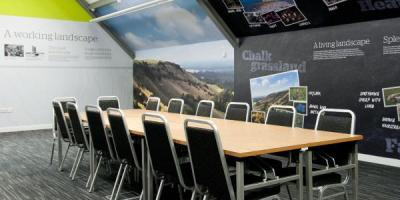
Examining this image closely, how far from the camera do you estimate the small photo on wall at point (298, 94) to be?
5898 millimetres

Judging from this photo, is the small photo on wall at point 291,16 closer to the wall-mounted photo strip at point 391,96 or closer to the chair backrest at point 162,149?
the wall-mounted photo strip at point 391,96

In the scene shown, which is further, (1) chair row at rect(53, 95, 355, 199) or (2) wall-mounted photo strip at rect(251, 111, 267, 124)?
(2) wall-mounted photo strip at rect(251, 111, 267, 124)

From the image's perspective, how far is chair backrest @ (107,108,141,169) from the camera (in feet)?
10.9

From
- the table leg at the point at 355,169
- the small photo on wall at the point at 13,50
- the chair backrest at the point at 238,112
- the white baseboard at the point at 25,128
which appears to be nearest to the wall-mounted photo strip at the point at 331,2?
the chair backrest at the point at 238,112

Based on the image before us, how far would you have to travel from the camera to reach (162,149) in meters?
2.84

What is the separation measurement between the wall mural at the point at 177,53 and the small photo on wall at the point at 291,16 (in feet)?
5.10

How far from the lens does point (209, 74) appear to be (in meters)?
7.76

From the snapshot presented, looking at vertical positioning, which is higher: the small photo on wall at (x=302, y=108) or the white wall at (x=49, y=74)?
the white wall at (x=49, y=74)

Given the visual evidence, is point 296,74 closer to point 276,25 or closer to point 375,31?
point 276,25

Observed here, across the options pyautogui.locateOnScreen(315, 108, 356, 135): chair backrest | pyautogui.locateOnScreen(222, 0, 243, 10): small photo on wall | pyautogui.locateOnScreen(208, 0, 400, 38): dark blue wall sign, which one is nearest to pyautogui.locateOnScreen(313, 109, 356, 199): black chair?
pyautogui.locateOnScreen(315, 108, 356, 135): chair backrest

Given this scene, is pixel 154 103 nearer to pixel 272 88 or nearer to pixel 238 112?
pixel 238 112

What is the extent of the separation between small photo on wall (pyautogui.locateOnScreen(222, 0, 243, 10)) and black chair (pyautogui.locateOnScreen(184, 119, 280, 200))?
156 inches

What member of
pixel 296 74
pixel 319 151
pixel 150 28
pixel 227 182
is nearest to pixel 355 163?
pixel 319 151

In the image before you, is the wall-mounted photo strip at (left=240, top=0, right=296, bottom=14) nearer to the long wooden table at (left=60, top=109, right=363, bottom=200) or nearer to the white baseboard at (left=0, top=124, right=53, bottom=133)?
the long wooden table at (left=60, top=109, right=363, bottom=200)
